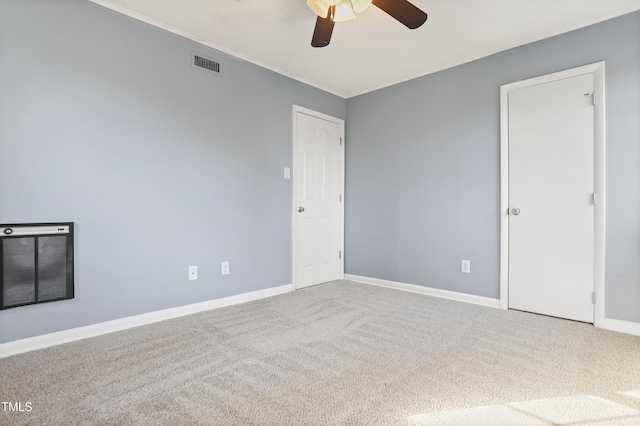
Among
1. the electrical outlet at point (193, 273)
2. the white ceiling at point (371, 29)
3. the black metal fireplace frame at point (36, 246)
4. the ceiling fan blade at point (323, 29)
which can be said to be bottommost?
the electrical outlet at point (193, 273)

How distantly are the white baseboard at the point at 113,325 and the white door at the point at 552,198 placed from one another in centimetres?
252

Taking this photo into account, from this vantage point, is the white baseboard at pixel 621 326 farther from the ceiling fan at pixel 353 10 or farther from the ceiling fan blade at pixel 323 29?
the ceiling fan blade at pixel 323 29

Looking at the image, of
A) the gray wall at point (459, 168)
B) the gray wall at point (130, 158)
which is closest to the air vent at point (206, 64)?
the gray wall at point (130, 158)

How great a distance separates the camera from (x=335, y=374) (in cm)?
179

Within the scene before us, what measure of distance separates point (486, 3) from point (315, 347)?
2.70 m

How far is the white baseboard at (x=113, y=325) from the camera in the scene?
2.03 meters

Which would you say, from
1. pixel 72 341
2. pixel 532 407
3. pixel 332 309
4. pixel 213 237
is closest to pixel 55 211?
pixel 72 341

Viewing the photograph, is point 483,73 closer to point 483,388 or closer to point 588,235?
point 588,235

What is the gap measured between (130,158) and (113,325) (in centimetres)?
125

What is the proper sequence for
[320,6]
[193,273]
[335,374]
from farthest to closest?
[193,273] < [320,6] < [335,374]

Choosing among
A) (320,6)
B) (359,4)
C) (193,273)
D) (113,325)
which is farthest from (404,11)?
(113,325)

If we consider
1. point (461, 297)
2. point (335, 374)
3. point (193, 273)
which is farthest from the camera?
point (461, 297)

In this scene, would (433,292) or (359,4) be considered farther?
(433,292)

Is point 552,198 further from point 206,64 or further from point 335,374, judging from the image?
point 206,64
